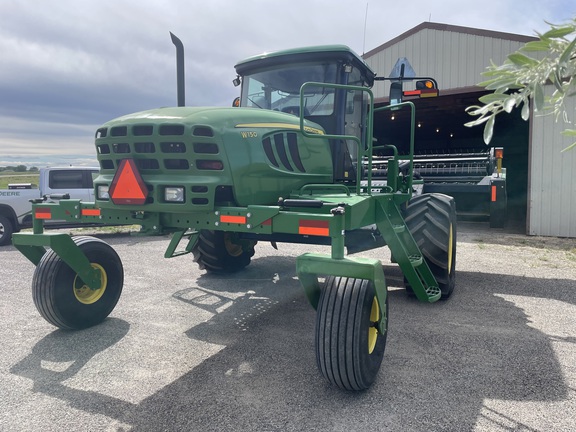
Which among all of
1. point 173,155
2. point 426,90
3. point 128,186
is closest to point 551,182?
point 426,90

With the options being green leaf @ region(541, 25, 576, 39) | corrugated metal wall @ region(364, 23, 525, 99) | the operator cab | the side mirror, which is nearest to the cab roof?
the operator cab

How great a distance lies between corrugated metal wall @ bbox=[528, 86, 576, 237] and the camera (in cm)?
1020

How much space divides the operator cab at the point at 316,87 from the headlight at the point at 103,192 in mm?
1991

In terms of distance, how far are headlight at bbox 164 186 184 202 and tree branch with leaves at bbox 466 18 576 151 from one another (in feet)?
8.39

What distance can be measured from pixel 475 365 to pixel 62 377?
2999mm

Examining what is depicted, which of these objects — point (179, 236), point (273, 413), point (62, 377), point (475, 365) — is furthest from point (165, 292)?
point (475, 365)

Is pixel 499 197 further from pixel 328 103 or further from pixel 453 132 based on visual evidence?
pixel 453 132

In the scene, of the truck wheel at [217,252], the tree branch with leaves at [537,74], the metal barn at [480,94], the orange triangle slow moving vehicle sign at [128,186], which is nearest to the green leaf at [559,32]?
the tree branch with leaves at [537,74]

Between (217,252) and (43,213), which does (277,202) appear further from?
(217,252)

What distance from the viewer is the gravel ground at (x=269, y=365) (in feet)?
8.77

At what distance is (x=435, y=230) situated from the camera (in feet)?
15.8

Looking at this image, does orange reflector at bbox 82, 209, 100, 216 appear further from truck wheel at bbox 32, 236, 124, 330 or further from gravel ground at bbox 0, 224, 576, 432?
gravel ground at bbox 0, 224, 576, 432

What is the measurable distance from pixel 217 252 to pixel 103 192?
261 centimetres

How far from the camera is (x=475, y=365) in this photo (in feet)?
11.1
